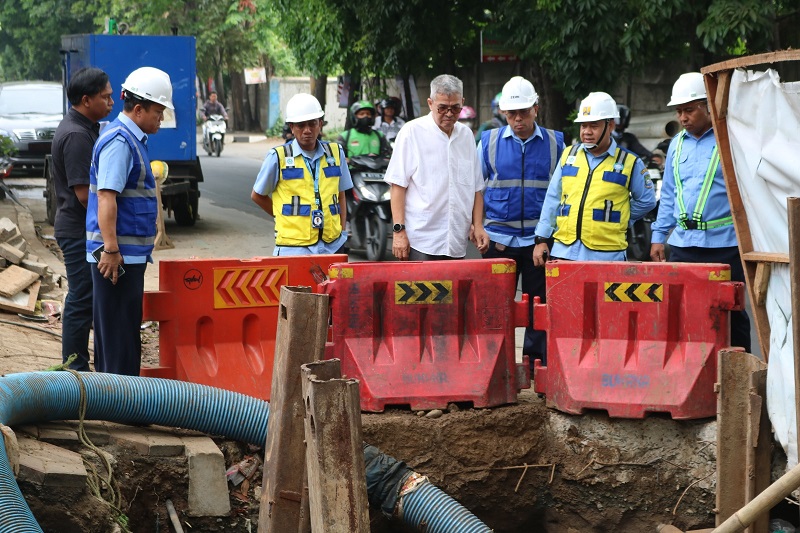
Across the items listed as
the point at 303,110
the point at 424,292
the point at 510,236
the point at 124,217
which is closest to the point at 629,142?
the point at 510,236

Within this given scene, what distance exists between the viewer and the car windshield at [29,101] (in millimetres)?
22969

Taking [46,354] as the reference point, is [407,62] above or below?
above

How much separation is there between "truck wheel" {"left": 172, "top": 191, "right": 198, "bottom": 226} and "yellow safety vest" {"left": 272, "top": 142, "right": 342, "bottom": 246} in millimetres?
9170

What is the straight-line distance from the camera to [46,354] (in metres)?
7.16

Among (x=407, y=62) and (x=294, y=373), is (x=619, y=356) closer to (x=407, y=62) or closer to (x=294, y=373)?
(x=294, y=373)

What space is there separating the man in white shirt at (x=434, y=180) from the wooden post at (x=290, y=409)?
2.21 m

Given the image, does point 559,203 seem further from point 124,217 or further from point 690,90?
point 124,217

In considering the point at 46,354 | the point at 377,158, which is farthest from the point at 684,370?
the point at 377,158

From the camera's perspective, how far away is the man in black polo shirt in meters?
6.34

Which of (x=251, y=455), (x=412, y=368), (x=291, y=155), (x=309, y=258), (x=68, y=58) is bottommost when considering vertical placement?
(x=251, y=455)

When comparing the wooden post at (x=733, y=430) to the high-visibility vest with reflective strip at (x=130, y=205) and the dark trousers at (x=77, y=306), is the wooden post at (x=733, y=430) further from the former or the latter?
the dark trousers at (x=77, y=306)

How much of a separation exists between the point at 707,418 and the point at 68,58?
40.3 ft

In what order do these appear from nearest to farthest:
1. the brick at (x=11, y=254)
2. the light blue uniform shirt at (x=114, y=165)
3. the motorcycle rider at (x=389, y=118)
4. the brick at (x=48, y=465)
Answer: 1. the brick at (x=48, y=465)
2. the light blue uniform shirt at (x=114, y=165)
3. the brick at (x=11, y=254)
4. the motorcycle rider at (x=389, y=118)

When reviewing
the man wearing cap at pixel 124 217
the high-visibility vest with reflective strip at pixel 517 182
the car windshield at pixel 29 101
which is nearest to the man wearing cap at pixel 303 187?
the man wearing cap at pixel 124 217
